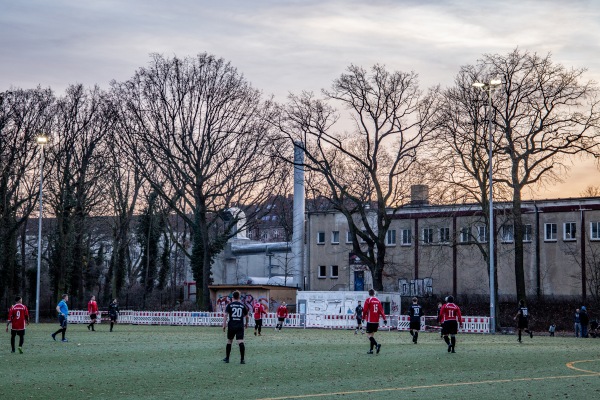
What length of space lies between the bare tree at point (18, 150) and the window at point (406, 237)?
29.5m

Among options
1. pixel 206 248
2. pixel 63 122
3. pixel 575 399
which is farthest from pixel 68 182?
pixel 575 399

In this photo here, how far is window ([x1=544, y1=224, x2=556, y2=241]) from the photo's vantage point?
6894 cm

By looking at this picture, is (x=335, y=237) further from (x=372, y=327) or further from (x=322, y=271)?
(x=372, y=327)

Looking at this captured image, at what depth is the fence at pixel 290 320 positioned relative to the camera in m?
52.1

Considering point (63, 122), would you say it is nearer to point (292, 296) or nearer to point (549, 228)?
point (292, 296)

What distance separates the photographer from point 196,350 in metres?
29.3

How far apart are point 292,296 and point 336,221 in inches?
685

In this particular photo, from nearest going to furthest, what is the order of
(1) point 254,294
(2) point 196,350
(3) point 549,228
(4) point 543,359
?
(4) point 543,359, (2) point 196,350, (1) point 254,294, (3) point 549,228

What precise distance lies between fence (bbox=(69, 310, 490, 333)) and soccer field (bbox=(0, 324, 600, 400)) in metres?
21.1

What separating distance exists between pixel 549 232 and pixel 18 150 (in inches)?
1528

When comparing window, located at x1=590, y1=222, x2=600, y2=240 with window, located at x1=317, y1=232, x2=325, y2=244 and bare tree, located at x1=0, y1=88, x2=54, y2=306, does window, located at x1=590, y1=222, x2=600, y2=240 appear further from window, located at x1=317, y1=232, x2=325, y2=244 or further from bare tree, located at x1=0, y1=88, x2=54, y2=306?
bare tree, located at x1=0, y1=88, x2=54, y2=306

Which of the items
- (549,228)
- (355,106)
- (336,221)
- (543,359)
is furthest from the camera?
(336,221)

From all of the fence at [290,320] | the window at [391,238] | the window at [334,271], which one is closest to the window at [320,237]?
the window at [334,271]

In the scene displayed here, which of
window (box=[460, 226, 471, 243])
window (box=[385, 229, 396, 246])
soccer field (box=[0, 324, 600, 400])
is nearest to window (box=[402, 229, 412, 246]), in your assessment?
window (box=[385, 229, 396, 246])
